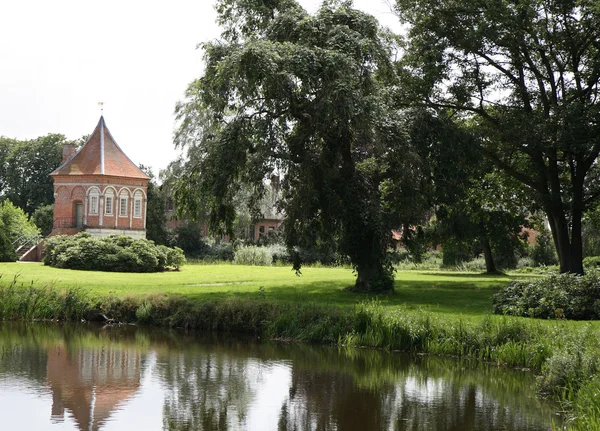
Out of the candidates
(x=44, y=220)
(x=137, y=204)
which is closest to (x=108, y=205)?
(x=137, y=204)

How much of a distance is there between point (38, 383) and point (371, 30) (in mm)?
14835

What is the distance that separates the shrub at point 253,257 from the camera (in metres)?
45.4

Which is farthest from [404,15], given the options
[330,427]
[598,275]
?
[330,427]

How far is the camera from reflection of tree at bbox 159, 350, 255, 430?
1065 centimetres

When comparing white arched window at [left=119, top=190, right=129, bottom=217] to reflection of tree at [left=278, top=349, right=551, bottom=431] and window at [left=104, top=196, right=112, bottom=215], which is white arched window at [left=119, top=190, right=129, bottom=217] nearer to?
window at [left=104, top=196, right=112, bottom=215]

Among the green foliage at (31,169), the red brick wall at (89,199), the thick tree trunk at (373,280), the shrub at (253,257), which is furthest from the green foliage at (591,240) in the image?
the green foliage at (31,169)

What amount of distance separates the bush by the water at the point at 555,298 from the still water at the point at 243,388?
3.82 metres

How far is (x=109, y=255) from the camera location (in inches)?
1416

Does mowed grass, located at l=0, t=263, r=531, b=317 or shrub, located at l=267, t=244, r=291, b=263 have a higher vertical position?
shrub, located at l=267, t=244, r=291, b=263

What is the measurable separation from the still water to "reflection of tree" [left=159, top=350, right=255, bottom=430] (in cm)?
2

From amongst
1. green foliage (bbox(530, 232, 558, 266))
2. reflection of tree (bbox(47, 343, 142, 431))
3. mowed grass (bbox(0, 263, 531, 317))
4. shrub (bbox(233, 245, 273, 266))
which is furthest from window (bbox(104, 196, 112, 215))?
reflection of tree (bbox(47, 343, 142, 431))

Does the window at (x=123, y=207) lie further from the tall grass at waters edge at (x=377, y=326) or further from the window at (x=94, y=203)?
the tall grass at waters edge at (x=377, y=326)

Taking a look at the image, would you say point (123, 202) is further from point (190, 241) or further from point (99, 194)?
point (190, 241)

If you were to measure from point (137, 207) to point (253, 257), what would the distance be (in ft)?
37.6
